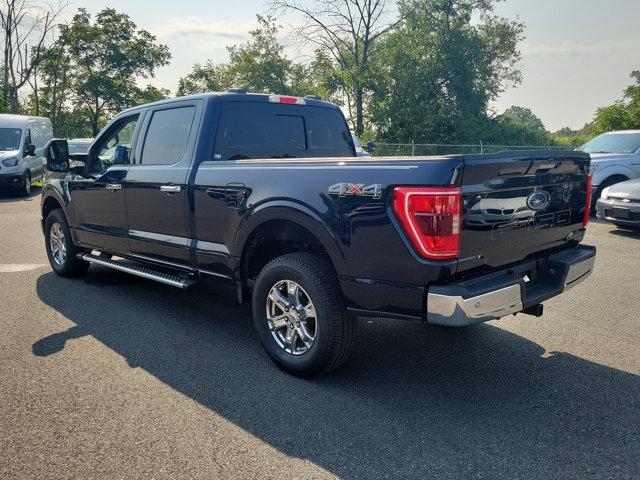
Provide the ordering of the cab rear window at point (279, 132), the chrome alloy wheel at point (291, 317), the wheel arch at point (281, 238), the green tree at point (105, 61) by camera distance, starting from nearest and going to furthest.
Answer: the wheel arch at point (281, 238) < the chrome alloy wheel at point (291, 317) < the cab rear window at point (279, 132) < the green tree at point (105, 61)

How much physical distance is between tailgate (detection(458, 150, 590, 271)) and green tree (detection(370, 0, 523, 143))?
28.5 m

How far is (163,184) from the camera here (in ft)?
14.5

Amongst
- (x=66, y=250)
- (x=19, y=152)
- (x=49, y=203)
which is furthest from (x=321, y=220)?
(x=19, y=152)

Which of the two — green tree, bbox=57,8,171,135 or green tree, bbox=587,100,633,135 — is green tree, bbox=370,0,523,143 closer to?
green tree, bbox=587,100,633,135

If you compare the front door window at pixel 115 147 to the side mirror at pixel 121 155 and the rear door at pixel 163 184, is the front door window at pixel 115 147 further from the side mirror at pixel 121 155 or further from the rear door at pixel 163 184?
the rear door at pixel 163 184

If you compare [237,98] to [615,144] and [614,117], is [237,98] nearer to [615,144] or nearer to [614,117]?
[615,144]

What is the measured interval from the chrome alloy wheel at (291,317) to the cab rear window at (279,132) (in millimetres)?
1334

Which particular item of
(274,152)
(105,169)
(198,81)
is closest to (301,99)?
(274,152)

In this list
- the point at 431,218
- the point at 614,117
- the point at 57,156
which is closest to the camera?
the point at 431,218

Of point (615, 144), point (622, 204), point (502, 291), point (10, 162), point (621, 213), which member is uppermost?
point (615, 144)

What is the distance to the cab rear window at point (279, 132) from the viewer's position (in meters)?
4.38

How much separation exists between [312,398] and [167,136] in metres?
2.66

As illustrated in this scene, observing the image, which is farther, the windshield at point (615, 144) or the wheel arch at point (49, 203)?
the windshield at point (615, 144)

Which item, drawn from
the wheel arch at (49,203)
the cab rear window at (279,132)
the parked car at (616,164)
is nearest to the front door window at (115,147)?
the wheel arch at (49,203)
